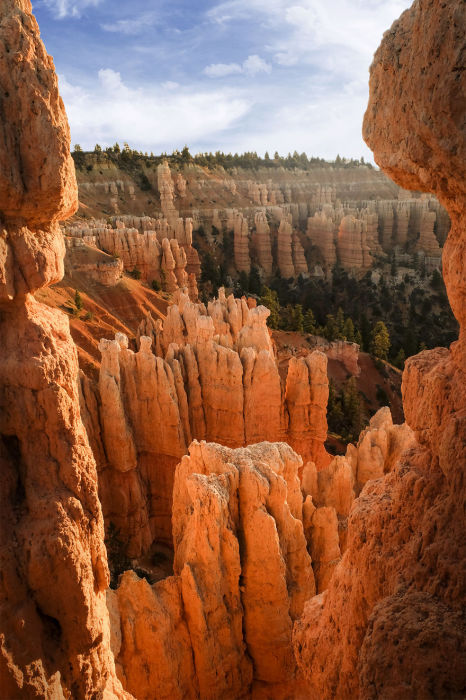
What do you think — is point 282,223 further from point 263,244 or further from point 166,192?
point 166,192

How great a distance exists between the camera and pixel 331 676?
4867 mm

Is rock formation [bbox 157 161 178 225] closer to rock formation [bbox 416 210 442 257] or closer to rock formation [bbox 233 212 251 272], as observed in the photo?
rock formation [bbox 233 212 251 272]

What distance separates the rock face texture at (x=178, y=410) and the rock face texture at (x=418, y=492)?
33.2ft

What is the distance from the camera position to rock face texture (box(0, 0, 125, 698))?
436 centimetres

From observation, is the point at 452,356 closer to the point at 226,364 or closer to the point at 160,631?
the point at 160,631

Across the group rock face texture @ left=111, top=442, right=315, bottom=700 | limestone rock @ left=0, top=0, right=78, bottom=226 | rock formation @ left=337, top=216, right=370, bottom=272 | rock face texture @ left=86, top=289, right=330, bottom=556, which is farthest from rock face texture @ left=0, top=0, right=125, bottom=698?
rock formation @ left=337, top=216, right=370, bottom=272

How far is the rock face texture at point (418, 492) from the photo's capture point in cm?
332

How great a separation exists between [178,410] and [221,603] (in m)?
7.59

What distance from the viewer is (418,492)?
4.31 m

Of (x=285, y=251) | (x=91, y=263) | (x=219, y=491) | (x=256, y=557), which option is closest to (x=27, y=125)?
(x=219, y=491)

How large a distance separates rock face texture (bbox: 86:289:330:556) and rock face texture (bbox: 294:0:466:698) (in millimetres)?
10111

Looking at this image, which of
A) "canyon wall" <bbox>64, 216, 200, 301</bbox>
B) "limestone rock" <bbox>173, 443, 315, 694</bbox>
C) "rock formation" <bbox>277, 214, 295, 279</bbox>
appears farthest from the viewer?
"rock formation" <bbox>277, 214, 295, 279</bbox>

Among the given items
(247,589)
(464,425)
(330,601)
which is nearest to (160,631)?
(247,589)

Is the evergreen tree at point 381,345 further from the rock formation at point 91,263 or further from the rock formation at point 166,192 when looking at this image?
the rock formation at point 166,192
